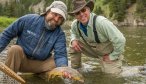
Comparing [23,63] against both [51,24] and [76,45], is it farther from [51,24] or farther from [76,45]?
[76,45]

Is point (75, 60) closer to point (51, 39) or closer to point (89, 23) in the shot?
point (89, 23)

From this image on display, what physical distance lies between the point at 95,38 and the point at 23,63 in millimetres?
2136

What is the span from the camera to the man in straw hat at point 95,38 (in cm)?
943

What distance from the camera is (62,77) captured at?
783 centimetres

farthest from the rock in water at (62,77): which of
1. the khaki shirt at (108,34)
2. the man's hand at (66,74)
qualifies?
the khaki shirt at (108,34)

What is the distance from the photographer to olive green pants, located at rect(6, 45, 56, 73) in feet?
27.5

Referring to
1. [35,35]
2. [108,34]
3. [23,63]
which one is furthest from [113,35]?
[23,63]

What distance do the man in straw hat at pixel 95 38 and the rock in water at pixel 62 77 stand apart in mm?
1667

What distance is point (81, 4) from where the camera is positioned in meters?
9.30

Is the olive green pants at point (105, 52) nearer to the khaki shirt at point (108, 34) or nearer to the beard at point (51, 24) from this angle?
the khaki shirt at point (108, 34)

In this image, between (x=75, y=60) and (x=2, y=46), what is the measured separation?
3.19 metres

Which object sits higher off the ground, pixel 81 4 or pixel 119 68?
pixel 81 4

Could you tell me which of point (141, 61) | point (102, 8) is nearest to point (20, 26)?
point (141, 61)

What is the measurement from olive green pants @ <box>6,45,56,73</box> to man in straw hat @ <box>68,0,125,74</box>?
132cm
